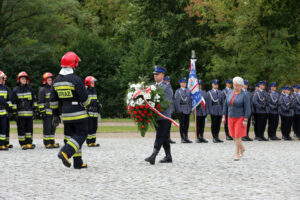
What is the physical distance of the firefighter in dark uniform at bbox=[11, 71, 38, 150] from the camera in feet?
50.0

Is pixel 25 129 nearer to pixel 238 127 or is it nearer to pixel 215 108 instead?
pixel 238 127

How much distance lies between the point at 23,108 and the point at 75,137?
499cm

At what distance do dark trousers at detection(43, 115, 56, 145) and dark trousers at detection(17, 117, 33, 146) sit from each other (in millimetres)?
433

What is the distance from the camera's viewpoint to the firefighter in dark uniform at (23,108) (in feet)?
50.0

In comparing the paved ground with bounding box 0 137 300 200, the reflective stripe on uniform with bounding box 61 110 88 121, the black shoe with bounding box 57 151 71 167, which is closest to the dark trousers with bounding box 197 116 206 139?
the paved ground with bounding box 0 137 300 200

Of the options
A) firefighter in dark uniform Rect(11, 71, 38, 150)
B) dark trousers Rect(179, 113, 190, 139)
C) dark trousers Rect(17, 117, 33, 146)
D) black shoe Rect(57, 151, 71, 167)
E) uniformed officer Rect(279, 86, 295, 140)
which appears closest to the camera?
black shoe Rect(57, 151, 71, 167)

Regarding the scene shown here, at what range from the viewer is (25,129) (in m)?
15.5

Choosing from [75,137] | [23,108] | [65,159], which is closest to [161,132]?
[75,137]

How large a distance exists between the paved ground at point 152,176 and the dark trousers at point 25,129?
93cm

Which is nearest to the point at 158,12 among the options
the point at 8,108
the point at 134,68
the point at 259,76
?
the point at 134,68

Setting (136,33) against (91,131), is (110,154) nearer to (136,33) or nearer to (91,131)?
(91,131)

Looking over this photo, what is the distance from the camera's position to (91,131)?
54.2 feet

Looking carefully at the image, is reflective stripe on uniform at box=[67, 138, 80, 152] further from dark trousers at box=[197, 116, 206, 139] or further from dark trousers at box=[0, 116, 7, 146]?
dark trousers at box=[197, 116, 206, 139]

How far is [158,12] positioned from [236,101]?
29620mm
